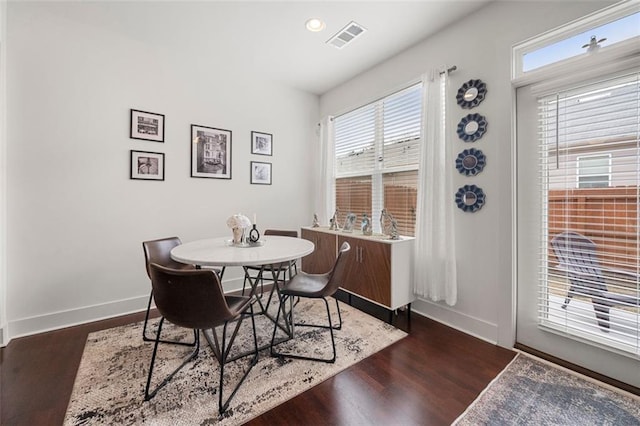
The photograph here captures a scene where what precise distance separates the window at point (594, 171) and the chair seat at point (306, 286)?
2.01 metres

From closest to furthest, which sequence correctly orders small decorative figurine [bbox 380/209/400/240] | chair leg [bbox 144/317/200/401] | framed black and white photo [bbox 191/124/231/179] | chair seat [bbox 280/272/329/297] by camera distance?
chair leg [bbox 144/317/200/401]
chair seat [bbox 280/272/329/297]
small decorative figurine [bbox 380/209/400/240]
framed black and white photo [bbox 191/124/231/179]

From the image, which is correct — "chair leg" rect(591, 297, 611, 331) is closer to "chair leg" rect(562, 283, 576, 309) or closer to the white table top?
"chair leg" rect(562, 283, 576, 309)

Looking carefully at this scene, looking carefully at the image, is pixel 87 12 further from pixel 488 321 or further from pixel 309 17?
pixel 488 321

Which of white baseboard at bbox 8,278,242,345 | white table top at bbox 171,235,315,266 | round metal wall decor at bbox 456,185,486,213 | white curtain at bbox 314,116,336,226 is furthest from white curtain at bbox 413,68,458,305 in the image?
white baseboard at bbox 8,278,242,345

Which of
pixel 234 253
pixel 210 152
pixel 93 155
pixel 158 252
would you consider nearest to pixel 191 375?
pixel 234 253

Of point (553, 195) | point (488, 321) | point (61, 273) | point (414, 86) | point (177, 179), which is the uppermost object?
point (414, 86)

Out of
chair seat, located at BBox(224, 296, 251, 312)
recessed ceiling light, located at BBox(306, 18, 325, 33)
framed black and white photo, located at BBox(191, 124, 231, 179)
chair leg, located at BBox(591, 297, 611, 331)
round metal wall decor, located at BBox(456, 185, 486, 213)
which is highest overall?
recessed ceiling light, located at BBox(306, 18, 325, 33)

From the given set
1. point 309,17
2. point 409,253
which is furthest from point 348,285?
point 309,17

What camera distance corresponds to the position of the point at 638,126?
1636mm

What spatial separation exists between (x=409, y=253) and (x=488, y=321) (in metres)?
0.87

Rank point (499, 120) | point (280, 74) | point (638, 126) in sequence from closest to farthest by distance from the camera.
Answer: point (638, 126) < point (499, 120) < point (280, 74)

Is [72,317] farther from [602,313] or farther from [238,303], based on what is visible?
[602,313]

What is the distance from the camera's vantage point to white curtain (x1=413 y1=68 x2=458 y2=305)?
2484mm

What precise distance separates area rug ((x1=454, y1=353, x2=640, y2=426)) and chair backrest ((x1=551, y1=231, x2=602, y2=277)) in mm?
729
